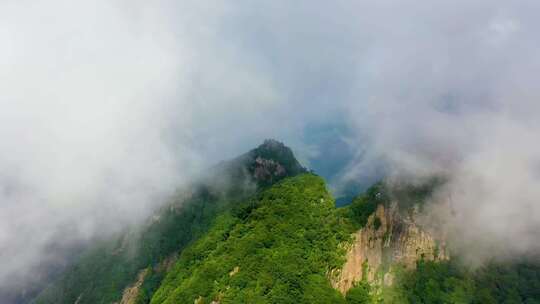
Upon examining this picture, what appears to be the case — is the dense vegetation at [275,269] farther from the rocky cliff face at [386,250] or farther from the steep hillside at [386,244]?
the steep hillside at [386,244]

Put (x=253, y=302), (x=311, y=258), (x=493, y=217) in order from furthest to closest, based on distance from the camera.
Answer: (x=493, y=217) < (x=311, y=258) < (x=253, y=302)

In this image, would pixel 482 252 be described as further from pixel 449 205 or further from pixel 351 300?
pixel 351 300

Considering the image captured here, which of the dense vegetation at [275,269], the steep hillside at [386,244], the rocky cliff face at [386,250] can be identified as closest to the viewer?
the dense vegetation at [275,269]

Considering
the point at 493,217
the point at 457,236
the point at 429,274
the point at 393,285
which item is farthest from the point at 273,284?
the point at 493,217

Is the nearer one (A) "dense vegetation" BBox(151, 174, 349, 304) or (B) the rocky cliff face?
(A) "dense vegetation" BBox(151, 174, 349, 304)

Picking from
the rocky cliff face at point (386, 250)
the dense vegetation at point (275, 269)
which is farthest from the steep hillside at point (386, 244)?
the dense vegetation at point (275, 269)

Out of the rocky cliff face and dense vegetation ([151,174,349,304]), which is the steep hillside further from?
dense vegetation ([151,174,349,304])

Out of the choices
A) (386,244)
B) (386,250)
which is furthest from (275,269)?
(386,244)

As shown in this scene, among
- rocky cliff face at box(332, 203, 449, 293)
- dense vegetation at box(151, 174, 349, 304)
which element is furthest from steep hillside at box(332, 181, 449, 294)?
dense vegetation at box(151, 174, 349, 304)
